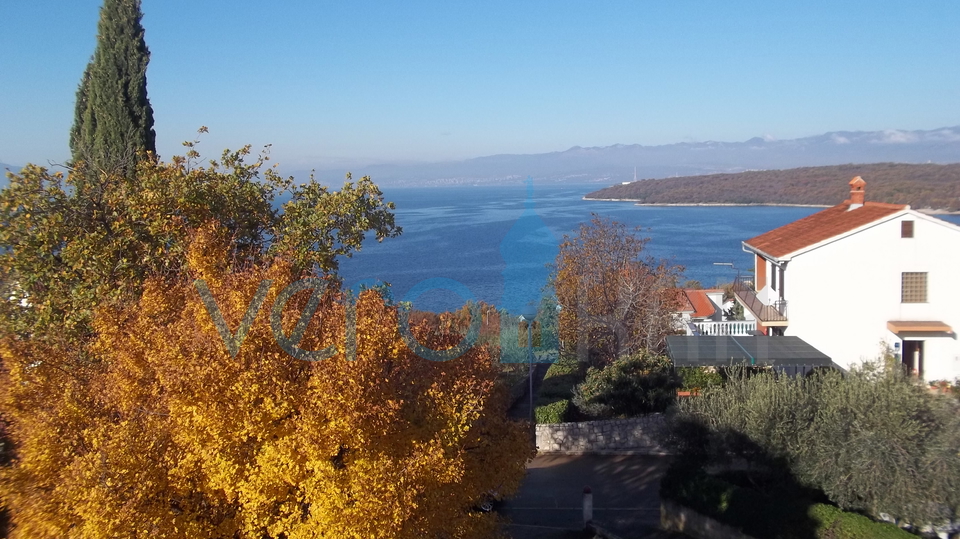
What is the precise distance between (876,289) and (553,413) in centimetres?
922

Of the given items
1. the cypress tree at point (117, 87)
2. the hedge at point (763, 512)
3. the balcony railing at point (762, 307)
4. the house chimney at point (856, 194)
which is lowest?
the hedge at point (763, 512)

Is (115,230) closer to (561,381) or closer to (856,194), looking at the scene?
(561,381)

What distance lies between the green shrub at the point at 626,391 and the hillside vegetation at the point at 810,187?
36.6 m

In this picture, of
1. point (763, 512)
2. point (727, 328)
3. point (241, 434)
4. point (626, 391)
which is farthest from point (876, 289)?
point (241, 434)

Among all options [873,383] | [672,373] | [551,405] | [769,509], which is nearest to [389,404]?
[769,509]

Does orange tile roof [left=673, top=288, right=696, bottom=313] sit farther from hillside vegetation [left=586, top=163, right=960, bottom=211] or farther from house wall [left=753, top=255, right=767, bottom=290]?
hillside vegetation [left=586, top=163, right=960, bottom=211]

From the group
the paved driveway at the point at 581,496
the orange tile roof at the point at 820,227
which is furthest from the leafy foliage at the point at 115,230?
the orange tile roof at the point at 820,227

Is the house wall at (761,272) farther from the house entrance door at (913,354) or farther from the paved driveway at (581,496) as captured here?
the paved driveway at (581,496)

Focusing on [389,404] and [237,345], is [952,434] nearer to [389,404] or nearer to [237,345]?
[389,404]

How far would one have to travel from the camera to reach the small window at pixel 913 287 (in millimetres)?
17516

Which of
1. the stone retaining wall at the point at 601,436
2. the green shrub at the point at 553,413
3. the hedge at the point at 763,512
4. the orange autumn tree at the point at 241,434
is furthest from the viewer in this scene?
the green shrub at the point at 553,413

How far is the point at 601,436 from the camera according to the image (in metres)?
14.9

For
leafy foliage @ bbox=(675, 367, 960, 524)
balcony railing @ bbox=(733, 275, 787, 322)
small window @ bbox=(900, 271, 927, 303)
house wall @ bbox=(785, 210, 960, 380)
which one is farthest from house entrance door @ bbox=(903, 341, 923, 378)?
leafy foliage @ bbox=(675, 367, 960, 524)

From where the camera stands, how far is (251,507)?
5.86 metres
